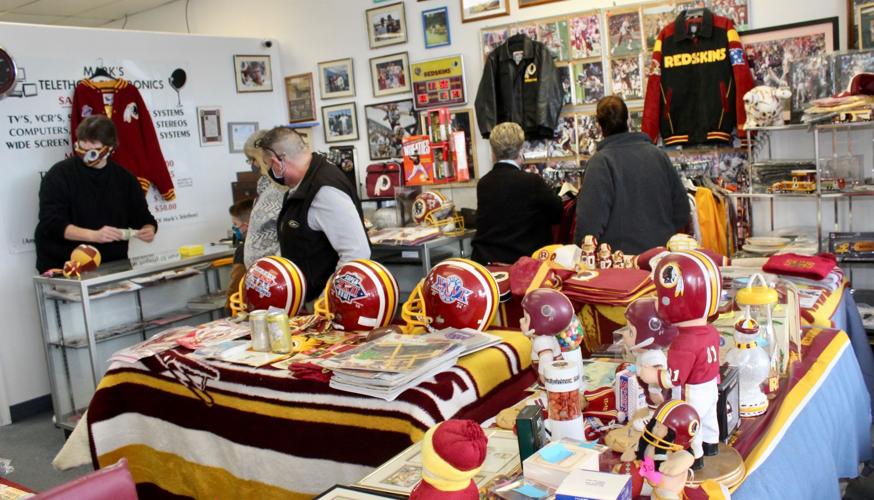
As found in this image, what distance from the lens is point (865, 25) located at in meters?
4.25

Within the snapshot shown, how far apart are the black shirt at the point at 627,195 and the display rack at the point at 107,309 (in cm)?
236

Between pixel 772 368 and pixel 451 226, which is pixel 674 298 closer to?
pixel 772 368

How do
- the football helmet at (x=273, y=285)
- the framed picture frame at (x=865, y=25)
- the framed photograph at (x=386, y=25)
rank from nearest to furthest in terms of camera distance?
the football helmet at (x=273, y=285) < the framed picture frame at (x=865, y=25) < the framed photograph at (x=386, y=25)

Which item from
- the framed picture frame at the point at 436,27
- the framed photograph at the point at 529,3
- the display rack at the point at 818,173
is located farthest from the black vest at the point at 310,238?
the framed picture frame at the point at 436,27

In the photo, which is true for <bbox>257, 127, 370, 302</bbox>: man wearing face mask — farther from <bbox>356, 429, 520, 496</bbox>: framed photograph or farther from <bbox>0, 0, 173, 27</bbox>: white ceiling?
<bbox>0, 0, 173, 27</bbox>: white ceiling

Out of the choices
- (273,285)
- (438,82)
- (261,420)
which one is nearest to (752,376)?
(261,420)

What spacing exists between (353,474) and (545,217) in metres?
2.31

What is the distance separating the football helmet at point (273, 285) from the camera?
2.66 meters

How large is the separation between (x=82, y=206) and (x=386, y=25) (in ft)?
9.42

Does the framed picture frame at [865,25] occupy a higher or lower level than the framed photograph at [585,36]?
lower

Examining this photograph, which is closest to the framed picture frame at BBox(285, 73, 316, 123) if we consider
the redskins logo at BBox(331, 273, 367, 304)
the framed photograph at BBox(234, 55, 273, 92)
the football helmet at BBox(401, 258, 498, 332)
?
the framed photograph at BBox(234, 55, 273, 92)

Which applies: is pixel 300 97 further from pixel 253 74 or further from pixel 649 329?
pixel 649 329

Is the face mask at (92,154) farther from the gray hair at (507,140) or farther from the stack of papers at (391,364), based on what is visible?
the stack of papers at (391,364)

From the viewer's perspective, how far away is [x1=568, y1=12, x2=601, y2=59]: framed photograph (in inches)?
207
